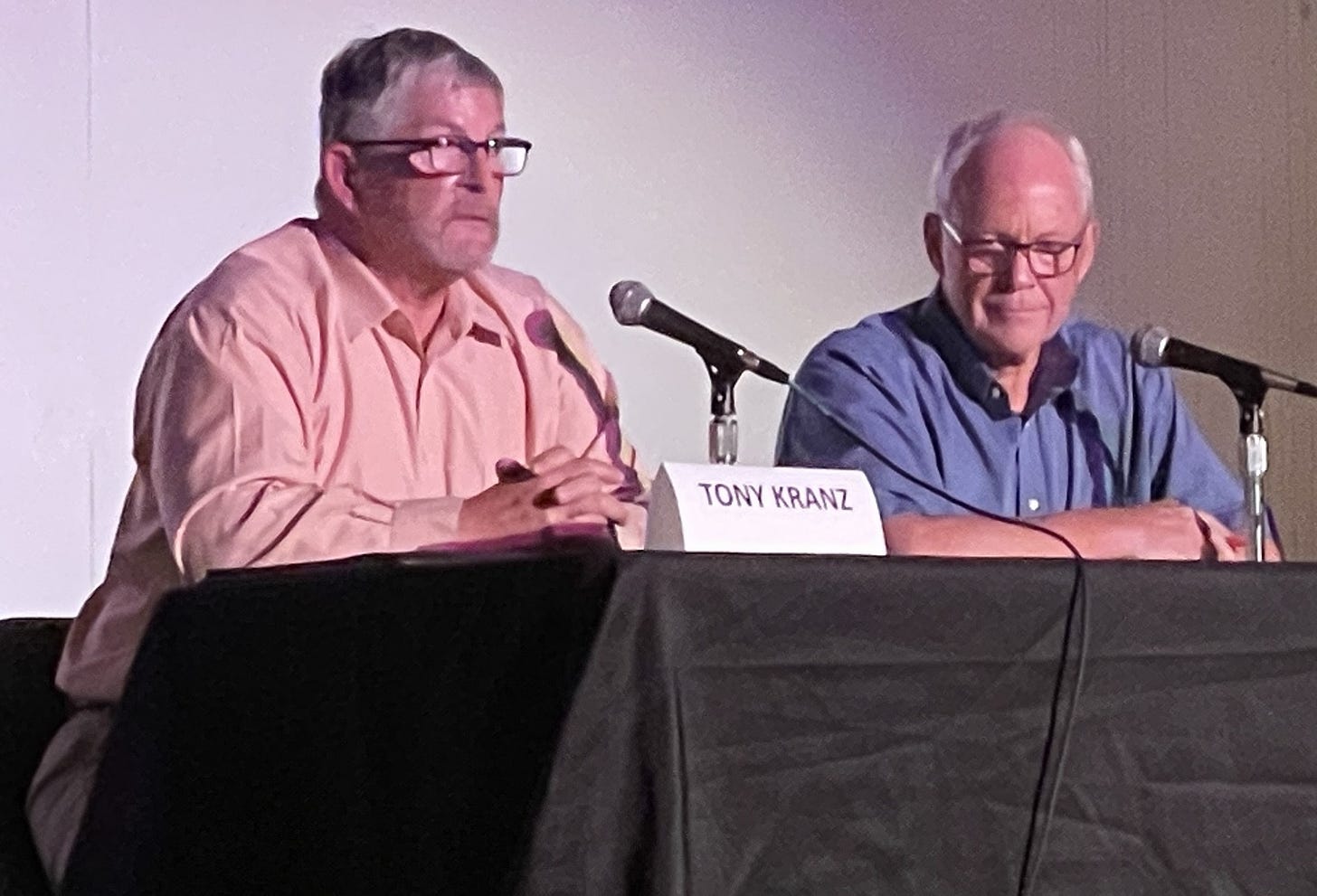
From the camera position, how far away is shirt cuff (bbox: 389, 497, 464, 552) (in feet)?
5.56

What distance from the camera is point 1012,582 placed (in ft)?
3.91

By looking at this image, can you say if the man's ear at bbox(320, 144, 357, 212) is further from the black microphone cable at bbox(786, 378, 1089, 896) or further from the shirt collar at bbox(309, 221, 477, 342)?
the black microphone cable at bbox(786, 378, 1089, 896)

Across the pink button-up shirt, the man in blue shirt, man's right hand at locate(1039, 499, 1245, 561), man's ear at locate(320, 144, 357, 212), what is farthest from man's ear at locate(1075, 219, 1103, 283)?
man's ear at locate(320, 144, 357, 212)

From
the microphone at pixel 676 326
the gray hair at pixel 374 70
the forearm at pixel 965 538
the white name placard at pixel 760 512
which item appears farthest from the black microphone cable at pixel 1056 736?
the gray hair at pixel 374 70

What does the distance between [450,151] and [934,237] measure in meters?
0.65

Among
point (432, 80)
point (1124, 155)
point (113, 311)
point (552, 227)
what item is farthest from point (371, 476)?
point (1124, 155)

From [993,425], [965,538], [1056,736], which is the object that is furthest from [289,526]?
[993,425]

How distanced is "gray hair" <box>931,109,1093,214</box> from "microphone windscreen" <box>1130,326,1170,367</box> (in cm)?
47

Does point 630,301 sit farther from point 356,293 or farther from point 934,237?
point 934,237

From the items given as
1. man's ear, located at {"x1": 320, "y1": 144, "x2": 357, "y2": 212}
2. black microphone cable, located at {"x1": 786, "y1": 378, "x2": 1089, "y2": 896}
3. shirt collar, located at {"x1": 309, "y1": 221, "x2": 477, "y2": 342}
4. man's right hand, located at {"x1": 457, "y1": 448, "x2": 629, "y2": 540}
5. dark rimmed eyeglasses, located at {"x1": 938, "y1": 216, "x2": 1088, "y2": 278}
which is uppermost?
man's ear, located at {"x1": 320, "y1": 144, "x2": 357, "y2": 212}

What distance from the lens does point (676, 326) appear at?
1.74m

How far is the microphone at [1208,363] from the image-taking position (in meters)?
1.84

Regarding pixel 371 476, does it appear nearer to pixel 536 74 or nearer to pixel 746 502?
pixel 746 502

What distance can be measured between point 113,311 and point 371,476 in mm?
567
